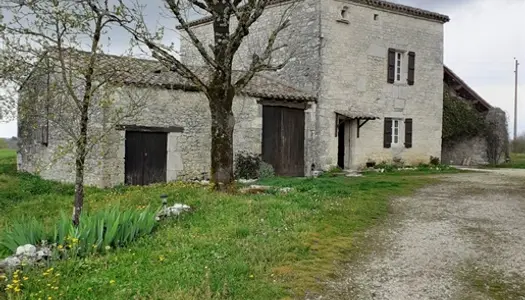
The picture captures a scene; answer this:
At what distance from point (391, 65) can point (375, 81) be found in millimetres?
1110

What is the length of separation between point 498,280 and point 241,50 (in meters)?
16.1

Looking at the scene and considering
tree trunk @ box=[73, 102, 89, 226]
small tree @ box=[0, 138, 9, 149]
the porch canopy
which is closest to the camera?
tree trunk @ box=[73, 102, 89, 226]

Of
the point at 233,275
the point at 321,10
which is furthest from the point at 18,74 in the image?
the point at 321,10

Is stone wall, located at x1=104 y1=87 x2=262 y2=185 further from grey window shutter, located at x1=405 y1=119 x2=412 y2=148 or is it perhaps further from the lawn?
grey window shutter, located at x1=405 y1=119 x2=412 y2=148

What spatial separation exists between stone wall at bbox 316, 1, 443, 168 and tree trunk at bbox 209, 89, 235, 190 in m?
7.55

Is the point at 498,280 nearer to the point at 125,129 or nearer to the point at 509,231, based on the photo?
the point at 509,231

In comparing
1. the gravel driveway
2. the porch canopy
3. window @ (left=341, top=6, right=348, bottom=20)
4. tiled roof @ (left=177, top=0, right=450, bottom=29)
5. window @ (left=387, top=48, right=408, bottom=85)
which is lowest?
the gravel driveway

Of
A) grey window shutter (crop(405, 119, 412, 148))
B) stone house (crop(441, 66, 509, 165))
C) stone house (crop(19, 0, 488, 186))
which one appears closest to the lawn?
stone house (crop(19, 0, 488, 186))

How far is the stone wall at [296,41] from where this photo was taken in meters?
17.8

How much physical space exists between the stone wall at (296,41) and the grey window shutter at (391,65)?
3.72m

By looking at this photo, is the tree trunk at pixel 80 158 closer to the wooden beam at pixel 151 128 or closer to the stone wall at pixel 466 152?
the wooden beam at pixel 151 128

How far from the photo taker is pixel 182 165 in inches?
597

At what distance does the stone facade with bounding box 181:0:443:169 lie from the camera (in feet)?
58.8

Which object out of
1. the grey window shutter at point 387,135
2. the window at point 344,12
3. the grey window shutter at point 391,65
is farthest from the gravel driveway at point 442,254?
the grey window shutter at point 391,65
